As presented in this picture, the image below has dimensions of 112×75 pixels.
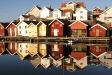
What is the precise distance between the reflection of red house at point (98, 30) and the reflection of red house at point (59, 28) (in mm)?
5613

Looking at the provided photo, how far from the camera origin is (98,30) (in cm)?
4062

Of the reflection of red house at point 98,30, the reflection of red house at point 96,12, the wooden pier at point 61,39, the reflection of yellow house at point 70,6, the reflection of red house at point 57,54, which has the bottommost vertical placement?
the reflection of red house at point 57,54

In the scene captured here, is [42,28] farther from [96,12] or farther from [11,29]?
[96,12]

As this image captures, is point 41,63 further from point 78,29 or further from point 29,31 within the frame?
point 29,31

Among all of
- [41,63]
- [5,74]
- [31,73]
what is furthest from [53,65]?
[5,74]

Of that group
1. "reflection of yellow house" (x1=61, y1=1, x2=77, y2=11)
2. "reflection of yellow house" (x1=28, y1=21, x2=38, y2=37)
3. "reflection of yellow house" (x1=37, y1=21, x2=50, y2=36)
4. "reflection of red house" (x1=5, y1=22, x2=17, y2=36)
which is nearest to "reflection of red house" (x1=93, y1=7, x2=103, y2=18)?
"reflection of yellow house" (x1=61, y1=1, x2=77, y2=11)

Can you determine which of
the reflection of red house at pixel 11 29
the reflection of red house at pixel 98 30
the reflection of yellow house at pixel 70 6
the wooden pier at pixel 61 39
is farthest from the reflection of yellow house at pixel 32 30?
the reflection of yellow house at pixel 70 6

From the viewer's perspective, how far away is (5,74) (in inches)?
647

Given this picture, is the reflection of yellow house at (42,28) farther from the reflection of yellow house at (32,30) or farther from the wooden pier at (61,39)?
the wooden pier at (61,39)

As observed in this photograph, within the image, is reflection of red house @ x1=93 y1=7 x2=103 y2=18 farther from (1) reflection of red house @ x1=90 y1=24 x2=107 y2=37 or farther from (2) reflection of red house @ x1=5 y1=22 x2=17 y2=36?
(2) reflection of red house @ x1=5 y1=22 x2=17 y2=36

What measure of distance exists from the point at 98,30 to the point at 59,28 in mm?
8218

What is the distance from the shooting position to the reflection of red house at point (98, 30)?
40156mm

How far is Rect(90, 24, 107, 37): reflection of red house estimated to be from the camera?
40.2 m

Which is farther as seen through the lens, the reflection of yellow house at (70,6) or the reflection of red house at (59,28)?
the reflection of yellow house at (70,6)
